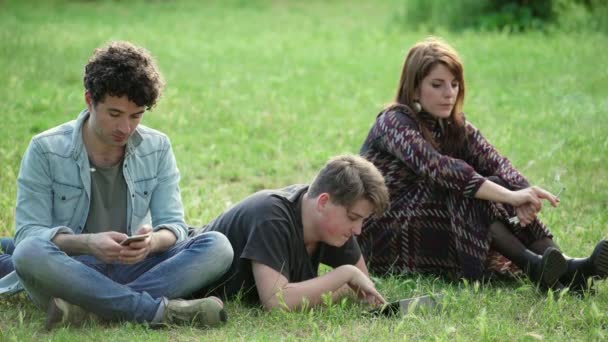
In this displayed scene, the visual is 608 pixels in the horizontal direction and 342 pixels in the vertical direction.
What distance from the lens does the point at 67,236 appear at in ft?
13.9

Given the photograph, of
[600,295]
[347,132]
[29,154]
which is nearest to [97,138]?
[29,154]

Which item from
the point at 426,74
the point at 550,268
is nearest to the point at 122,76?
the point at 426,74

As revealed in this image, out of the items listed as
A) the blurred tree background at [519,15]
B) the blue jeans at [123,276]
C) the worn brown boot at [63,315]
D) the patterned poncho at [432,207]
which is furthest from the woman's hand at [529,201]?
the blurred tree background at [519,15]

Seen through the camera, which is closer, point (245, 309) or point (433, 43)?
point (245, 309)

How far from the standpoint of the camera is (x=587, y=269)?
190 inches

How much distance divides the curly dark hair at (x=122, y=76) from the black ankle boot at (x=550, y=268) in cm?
217

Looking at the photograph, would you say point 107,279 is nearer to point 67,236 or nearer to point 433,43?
point 67,236

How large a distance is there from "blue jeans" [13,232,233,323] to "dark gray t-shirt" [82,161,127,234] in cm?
18

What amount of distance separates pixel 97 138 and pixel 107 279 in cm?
72

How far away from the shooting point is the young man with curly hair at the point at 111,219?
4191 millimetres

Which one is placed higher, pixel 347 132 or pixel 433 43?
pixel 433 43

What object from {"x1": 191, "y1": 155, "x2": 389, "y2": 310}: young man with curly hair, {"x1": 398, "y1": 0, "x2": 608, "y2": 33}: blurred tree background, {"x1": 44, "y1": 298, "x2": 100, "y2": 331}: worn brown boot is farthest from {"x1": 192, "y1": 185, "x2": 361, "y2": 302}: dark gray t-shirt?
{"x1": 398, "y1": 0, "x2": 608, "y2": 33}: blurred tree background

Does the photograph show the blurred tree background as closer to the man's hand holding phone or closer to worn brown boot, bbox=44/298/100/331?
the man's hand holding phone

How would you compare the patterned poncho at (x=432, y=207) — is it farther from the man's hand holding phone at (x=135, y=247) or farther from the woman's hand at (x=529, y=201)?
the man's hand holding phone at (x=135, y=247)
